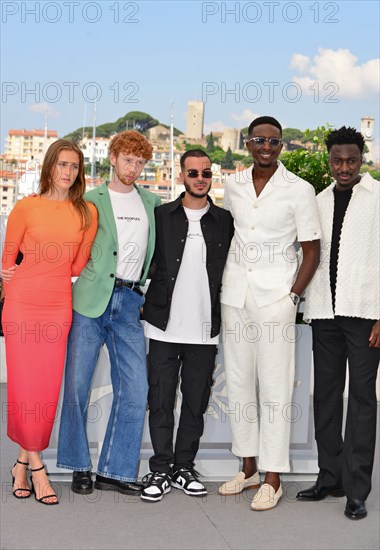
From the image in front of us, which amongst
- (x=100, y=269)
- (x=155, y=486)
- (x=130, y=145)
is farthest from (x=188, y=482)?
(x=130, y=145)

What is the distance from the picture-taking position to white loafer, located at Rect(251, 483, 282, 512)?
338 cm

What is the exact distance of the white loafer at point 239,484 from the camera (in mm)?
3543

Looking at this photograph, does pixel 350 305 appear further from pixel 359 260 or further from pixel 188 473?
pixel 188 473

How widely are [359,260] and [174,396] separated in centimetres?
96

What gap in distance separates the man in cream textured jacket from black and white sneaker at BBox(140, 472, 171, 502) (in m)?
0.73

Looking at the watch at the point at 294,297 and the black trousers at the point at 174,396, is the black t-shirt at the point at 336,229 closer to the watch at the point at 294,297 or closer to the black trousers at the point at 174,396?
the watch at the point at 294,297

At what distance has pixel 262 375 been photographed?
3457 mm

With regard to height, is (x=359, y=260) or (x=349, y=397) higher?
(x=359, y=260)

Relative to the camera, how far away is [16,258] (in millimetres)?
3275

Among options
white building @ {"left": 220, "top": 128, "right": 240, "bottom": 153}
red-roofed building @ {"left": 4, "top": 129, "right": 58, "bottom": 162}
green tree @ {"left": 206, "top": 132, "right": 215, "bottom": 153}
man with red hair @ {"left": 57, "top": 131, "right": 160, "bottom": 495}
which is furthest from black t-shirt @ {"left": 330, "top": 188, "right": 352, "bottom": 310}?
red-roofed building @ {"left": 4, "top": 129, "right": 58, "bottom": 162}

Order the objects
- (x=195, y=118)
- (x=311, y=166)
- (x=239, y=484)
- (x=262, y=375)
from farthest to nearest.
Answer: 1. (x=195, y=118)
2. (x=311, y=166)
3. (x=239, y=484)
4. (x=262, y=375)

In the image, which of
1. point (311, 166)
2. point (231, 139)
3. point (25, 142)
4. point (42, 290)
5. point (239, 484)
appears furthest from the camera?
point (25, 142)

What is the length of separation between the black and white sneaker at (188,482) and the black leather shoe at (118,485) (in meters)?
0.15

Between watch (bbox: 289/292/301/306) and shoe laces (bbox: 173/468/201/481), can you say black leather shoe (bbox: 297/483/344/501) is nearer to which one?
shoe laces (bbox: 173/468/201/481)
